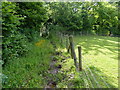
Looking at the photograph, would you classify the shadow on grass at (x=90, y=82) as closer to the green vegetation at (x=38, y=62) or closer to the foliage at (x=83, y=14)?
the green vegetation at (x=38, y=62)

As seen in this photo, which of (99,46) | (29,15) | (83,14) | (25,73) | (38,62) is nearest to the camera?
(25,73)

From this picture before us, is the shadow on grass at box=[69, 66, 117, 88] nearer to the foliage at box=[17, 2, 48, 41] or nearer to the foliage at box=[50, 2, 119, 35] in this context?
the foliage at box=[17, 2, 48, 41]

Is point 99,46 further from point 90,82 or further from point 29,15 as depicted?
point 29,15

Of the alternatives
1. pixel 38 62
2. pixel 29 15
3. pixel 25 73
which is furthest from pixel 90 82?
pixel 29 15

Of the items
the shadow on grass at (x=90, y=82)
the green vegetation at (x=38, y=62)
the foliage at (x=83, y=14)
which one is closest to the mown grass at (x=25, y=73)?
the green vegetation at (x=38, y=62)

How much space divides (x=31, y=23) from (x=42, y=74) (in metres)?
4.35

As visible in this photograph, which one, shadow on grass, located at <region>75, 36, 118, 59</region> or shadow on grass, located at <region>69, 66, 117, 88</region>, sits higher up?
shadow on grass, located at <region>75, 36, 118, 59</region>

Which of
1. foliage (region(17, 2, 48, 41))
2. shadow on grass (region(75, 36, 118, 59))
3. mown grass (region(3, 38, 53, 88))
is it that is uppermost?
foliage (region(17, 2, 48, 41))

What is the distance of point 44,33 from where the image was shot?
9805 millimetres

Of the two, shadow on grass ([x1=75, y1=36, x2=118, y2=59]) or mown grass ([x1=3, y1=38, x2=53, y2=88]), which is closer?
mown grass ([x1=3, y1=38, x2=53, y2=88])

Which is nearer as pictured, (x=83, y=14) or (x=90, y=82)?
(x=90, y=82)

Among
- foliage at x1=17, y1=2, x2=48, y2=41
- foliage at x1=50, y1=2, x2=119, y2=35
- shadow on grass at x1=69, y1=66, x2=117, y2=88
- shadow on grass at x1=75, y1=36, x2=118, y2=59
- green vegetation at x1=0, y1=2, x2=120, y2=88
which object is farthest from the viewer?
foliage at x1=50, y1=2, x2=119, y2=35

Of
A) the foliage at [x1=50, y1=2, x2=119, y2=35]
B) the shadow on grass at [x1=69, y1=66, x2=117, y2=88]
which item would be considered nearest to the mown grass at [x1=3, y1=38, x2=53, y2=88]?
the shadow on grass at [x1=69, y1=66, x2=117, y2=88]

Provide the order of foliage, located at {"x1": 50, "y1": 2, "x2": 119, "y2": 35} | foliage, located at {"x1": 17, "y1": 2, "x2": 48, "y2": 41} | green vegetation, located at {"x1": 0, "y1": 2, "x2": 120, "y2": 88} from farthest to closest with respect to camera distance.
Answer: foliage, located at {"x1": 50, "y1": 2, "x2": 119, "y2": 35} < foliage, located at {"x1": 17, "y1": 2, "x2": 48, "y2": 41} < green vegetation, located at {"x1": 0, "y1": 2, "x2": 120, "y2": 88}
